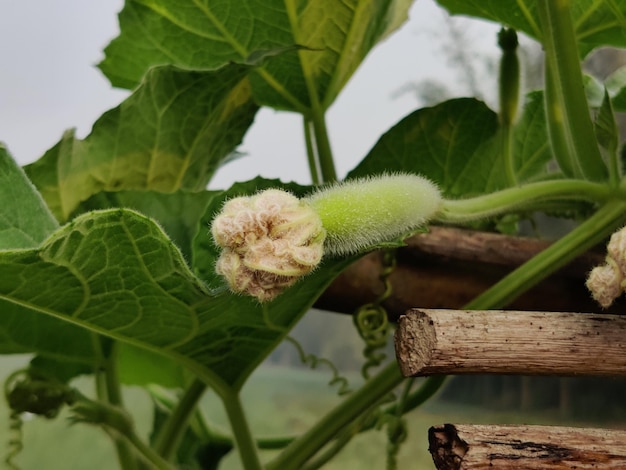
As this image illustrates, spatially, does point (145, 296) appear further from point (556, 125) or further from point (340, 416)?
point (556, 125)

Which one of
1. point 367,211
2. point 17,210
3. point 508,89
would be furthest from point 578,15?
point 17,210

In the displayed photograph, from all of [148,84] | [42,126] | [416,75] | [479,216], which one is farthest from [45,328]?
[416,75]

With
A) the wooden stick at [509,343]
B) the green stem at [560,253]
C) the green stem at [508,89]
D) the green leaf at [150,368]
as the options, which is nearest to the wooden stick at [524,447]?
the wooden stick at [509,343]

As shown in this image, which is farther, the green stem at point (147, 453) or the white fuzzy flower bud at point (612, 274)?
the green stem at point (147, 453)

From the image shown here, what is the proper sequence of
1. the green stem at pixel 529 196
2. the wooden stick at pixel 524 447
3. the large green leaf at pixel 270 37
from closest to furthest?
the wooden stick at pixel 524 447 < the green stem at pixel 529 196 < the large green leaf at pixel 270 37

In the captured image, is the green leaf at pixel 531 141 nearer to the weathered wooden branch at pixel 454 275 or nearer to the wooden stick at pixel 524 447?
the weathered wooden branch at pixel 454 275

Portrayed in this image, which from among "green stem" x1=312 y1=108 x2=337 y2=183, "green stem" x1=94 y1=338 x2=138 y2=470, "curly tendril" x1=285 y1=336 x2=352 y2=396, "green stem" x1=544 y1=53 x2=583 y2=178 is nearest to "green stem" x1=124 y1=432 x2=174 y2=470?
"green stem" x1=94 y1=338 x2=138 y2=470
